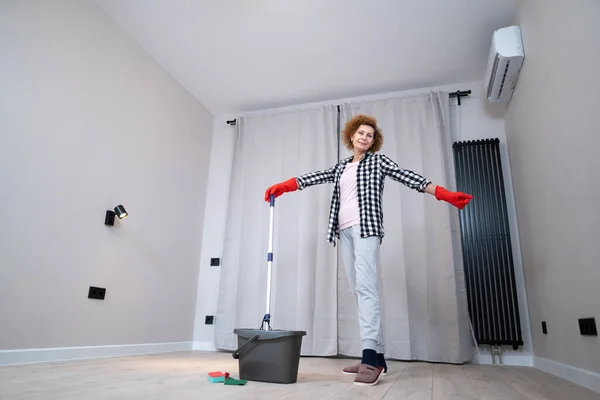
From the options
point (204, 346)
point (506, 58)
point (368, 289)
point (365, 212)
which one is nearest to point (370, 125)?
point (365, 212)

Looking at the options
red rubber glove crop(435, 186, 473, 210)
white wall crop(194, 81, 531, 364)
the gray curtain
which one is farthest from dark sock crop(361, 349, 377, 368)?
white wall crop(194, 81, 531, 364)

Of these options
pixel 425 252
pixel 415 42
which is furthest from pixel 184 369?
pixel 415 42

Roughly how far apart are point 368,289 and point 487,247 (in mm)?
1649

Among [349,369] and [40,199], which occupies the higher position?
[40,199]

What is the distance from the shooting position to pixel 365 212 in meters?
2.07

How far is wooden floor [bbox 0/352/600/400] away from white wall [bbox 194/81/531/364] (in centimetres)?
100

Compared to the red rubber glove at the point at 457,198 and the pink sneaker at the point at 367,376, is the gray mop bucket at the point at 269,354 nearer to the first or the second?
the pink sneaker at the point at 367,376

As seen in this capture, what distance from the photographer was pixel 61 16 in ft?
8.61

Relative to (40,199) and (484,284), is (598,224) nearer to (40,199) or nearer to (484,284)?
(484,284)

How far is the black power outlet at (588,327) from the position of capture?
1751 mm

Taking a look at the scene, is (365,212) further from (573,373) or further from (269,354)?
(573,373)

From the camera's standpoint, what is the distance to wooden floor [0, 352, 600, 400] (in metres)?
1.41

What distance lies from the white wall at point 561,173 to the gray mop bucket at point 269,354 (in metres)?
1.33

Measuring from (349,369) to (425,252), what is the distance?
1.42 m
